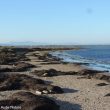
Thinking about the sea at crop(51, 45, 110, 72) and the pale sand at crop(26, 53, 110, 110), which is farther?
the sea at crop(51, 45, 110, 72)

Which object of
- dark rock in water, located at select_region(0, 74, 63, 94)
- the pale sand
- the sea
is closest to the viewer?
the pale sand

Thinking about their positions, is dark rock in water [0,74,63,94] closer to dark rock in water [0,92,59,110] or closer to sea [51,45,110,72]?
dark rock in water [0,92,59,110]

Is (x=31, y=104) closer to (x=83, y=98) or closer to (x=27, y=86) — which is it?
(x=83, y=98)

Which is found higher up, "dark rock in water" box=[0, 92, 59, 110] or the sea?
"dark rock in water" box=[0, 92, 59, 110]

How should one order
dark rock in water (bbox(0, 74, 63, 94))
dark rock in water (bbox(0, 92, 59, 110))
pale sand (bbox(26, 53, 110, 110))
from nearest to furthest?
dark rock in water (bbox(0, 92, 59, 110))
pale sand (bbox(26, 53, 110, 110))
dark rock in water (bbox(0, 74, 63, 94))

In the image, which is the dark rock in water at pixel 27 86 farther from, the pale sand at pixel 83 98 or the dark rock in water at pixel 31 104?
the dark rock in water at pixel 31 104

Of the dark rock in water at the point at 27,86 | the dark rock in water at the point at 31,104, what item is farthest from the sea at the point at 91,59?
the dark rock in water at the point at 31,104

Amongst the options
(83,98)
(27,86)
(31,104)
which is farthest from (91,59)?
(31,104)

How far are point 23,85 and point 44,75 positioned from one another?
800cm

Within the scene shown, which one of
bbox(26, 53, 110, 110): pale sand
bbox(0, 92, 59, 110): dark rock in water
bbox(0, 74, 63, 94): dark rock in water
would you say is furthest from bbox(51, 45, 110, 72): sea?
bbox(0, 92, 59, 110): dark rock in water

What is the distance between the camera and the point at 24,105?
1420 cm

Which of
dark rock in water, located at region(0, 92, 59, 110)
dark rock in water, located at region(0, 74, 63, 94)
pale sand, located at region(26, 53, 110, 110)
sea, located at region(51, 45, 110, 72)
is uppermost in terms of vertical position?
dark rock in water, located at region(0, 92, 59, 110)

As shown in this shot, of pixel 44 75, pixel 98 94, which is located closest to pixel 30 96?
pixel 98 94

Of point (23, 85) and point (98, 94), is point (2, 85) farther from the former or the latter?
point (98, 94)
